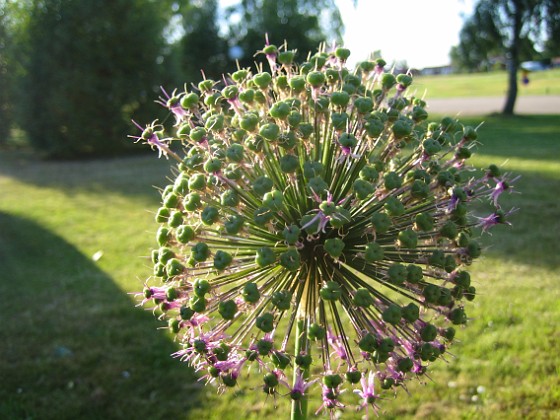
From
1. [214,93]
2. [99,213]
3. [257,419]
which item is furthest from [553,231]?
[99,213]

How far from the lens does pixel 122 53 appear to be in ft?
62.9

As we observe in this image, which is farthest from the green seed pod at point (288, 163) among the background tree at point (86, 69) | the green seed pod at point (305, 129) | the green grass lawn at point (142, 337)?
the background tree at point (86, 69)

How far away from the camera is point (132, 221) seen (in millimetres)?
10156

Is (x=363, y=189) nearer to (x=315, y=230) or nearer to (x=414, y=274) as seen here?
(x=315, y=230)

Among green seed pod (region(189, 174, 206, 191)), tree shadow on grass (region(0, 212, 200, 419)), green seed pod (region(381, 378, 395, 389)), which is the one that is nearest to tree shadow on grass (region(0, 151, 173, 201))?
tree shadow on grass (region(0, 212, 200, 419))

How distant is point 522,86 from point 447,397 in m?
51.4

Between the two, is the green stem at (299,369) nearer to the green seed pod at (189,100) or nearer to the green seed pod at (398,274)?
the green seed pod at (398,274)

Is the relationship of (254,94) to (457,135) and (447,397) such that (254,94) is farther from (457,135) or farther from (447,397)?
(447,397)

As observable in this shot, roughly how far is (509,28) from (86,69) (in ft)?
61.8

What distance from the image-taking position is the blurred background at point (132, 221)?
425cm

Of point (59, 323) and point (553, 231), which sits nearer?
point (59, 323)

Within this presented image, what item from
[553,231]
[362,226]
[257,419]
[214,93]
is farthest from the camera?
[553,231]

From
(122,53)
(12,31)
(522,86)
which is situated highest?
(12,31)

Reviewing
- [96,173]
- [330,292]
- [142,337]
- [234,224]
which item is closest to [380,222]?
[330,292]
